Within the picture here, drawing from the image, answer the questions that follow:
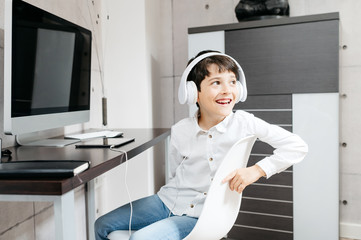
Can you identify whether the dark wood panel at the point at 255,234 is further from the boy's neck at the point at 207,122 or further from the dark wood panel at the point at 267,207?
the boy's neck at the point at 207,122

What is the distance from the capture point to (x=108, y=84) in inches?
100

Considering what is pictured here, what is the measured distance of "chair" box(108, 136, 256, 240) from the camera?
930 millimetres

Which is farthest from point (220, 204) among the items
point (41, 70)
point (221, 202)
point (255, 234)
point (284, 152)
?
point (255, 234)

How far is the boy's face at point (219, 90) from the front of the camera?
1.24 metres

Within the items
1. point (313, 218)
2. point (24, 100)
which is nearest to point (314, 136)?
point (313, 218)

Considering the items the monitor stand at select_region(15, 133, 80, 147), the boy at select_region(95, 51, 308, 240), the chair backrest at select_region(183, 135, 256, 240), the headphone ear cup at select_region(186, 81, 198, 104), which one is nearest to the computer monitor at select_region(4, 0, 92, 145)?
the monitor stand at select_region(15, 133, 80, 147)

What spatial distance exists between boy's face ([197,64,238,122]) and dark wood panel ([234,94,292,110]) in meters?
1.02

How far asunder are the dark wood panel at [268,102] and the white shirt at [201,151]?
99 cm

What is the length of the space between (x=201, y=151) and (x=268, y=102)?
1107 millimetres

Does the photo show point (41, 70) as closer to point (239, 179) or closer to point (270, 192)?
point (239, 179)

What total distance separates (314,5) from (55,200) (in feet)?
8.18

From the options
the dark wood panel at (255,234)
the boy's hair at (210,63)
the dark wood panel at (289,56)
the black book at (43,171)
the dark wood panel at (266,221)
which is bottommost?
the dark wood panel at (255,234)

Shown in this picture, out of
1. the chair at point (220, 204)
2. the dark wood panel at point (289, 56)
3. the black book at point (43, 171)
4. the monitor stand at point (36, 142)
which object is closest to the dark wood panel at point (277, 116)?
the dark wood panel at point (289, 56)

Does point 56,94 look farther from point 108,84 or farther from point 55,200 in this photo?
point 108,84
